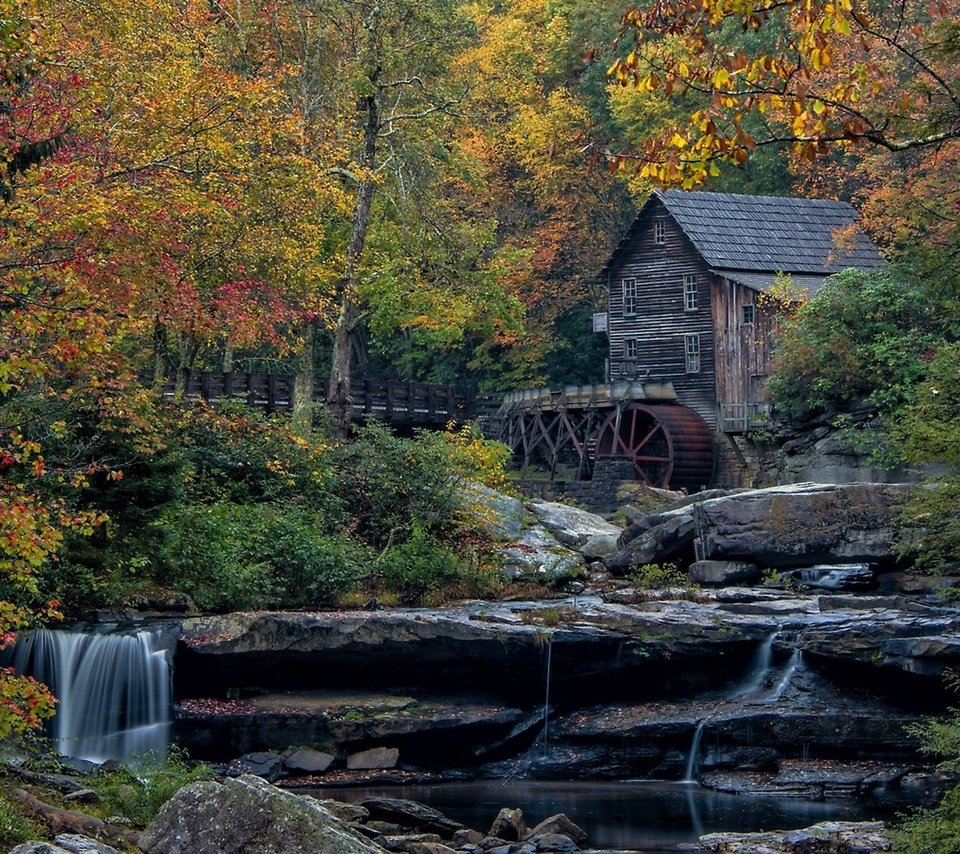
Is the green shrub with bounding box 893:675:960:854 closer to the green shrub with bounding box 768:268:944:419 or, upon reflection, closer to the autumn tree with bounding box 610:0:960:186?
the autumn tree with bounding box 610:0:960:186

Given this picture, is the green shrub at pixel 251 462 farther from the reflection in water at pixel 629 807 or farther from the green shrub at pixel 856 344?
the green shrub at pixel 856 344

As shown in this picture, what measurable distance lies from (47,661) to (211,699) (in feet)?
7.24

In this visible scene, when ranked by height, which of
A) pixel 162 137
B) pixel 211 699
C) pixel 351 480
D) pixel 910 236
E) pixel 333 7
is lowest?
pixel 211 699

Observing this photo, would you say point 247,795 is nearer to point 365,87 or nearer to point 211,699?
point 211,699

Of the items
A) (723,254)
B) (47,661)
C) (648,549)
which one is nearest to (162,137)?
(47,661)

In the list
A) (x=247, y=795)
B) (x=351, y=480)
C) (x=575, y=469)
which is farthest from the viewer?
(x=575, y=469)

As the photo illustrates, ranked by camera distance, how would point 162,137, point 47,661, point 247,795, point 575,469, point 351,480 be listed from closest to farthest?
point 247,795
point 47,661
point 162,137
point 351,480
point 575,469

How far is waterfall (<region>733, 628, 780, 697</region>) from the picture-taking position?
19.4 metres

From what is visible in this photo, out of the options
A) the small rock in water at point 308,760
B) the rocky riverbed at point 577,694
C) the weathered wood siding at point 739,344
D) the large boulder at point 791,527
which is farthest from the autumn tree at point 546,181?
the small rock in water at point 308,760

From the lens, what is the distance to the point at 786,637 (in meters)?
19.4

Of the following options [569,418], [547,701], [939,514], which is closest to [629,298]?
[569,418]

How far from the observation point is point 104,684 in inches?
690

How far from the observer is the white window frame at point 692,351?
47.7 m

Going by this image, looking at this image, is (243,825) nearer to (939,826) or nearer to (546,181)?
(939,826)
